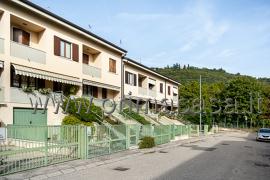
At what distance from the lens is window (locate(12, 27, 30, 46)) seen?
20.2 meters

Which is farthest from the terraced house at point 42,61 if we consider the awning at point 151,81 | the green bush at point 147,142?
the awning at point 151,81

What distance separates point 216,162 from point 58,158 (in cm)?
755

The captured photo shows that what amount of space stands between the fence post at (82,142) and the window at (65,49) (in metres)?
10.4

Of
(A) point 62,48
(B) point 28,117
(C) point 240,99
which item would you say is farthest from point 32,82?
(C) point 240,99

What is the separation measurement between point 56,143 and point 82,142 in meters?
1.72

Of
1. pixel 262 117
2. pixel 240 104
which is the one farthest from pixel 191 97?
pixel 262 117

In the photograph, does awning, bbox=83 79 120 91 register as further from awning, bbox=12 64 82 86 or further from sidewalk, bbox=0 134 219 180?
sidewalk, bbox=0 134 219 180

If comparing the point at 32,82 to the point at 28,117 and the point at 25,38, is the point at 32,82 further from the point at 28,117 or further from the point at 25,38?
the point at 25,38

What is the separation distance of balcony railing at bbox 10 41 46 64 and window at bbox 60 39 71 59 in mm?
2453

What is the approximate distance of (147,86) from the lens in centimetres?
4169

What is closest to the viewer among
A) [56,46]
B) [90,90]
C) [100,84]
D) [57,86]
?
[56,46]

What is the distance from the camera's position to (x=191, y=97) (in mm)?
77562

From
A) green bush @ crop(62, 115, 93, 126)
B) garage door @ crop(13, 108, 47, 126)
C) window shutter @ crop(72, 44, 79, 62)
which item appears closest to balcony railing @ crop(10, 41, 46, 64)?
garage door @ crop(13, 108, 47, 126)

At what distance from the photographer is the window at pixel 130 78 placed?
34756mm
